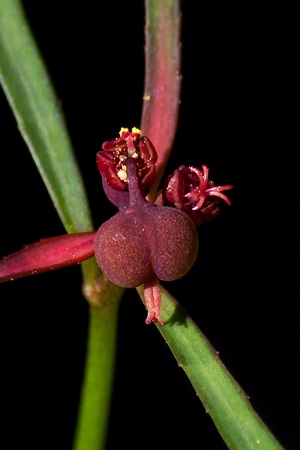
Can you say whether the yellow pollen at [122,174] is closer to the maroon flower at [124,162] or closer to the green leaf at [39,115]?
the maroon flower at [124,162]

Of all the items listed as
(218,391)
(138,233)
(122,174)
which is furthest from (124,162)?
(218,391)

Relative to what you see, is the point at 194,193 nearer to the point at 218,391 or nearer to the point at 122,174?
the point at 122,174

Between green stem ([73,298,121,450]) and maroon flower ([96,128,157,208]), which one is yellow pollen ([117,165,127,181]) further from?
green stem ([73,298,121,450])

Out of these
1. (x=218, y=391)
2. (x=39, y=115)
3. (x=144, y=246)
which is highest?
(x=39, y=115)

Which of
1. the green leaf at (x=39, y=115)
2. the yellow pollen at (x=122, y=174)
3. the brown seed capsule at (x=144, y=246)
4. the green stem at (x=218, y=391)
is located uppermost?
the green leaf at (x=39, y=115)

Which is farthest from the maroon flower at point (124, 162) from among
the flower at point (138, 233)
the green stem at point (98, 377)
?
the green stem at point (98, 377)

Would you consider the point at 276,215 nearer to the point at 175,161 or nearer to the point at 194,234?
the point at 175,161

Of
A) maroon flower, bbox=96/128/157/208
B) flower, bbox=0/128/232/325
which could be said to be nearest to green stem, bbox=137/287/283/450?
flower, bbox=0/128/232/325
